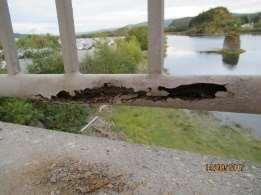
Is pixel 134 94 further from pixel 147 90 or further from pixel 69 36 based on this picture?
pixel 69 36

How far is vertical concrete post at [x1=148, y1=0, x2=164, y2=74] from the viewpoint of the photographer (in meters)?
1.39

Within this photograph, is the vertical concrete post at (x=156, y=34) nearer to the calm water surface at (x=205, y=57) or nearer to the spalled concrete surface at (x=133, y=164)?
the calm water surface at (x=205, y=57)

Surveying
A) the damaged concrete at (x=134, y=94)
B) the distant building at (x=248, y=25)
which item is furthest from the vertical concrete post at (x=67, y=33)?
the distant building at (x=248, y=25)

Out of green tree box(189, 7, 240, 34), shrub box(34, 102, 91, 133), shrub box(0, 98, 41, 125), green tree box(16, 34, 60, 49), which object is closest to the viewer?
green tree box(189, 7, 240, 34)

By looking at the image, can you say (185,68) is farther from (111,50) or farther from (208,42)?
(111,50)

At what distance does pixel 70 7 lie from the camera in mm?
1604

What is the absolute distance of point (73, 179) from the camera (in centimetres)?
266

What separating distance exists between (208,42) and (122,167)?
1597 mm

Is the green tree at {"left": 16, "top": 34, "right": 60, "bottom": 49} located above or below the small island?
below

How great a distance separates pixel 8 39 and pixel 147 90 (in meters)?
0.98

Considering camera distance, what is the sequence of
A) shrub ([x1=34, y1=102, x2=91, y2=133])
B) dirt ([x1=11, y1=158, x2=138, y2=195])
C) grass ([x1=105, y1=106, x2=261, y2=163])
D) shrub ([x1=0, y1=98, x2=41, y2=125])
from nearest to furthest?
dirt ([x1=11, y1=158, x2=138, y2=195])
shrub ([x1=0, y1=98, x2=41, y2=125])
grass ([x1=105, y1=106, x2=261, y2=163])
shrub ([x1=34, y1=102, x2=91, y2=133])

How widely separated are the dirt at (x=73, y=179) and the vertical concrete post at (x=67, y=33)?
1.30 meters
